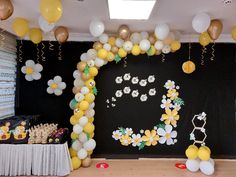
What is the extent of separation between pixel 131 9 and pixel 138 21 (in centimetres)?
55

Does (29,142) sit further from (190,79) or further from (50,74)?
(190,79)

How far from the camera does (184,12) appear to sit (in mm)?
2953

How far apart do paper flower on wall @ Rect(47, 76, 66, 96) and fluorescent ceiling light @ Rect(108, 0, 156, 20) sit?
165 centimetres

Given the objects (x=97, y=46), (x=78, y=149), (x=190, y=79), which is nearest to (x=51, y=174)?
(x=78, y=149)

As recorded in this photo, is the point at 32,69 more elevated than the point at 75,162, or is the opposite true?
the point at 32,69

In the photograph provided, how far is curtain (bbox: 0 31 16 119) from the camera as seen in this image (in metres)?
3.88

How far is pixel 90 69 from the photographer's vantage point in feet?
12.5

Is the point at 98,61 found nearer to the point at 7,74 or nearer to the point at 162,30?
the point at 162,30

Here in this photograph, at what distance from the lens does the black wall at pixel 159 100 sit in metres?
4.34

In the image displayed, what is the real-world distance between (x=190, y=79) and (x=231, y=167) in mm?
1726

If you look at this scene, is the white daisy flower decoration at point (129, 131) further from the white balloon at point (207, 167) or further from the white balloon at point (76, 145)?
the white balloon at point (207, 167)

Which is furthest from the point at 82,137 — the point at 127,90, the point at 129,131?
the point at 127,90

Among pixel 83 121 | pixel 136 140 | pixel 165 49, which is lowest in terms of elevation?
pixel 136 140

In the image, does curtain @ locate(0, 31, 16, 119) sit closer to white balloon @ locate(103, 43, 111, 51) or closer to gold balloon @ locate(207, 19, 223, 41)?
white balloon @ locate(103, 43, 111, 51)
